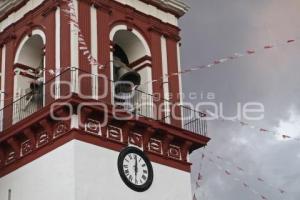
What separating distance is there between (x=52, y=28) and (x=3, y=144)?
3.24 metres

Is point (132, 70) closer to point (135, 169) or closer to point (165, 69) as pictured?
point (165, 69)

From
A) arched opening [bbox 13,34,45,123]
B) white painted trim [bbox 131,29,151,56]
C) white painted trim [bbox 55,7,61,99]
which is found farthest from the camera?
white painted trim [bbox 131,29,151,56]

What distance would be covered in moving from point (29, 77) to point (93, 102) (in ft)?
11.5

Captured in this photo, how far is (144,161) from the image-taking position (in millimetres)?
23031

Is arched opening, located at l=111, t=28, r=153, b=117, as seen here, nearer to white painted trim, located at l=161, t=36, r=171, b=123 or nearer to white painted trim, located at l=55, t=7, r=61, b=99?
white painted trim, located at l=161, t=36, r=171, b=123

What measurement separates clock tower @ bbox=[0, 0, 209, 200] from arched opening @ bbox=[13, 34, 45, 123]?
1.1 inches

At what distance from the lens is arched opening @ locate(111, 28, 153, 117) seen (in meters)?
24.0

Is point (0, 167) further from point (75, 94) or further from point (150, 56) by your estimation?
point (150, 56)

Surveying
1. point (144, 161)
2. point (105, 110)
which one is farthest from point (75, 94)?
point (144, 161)

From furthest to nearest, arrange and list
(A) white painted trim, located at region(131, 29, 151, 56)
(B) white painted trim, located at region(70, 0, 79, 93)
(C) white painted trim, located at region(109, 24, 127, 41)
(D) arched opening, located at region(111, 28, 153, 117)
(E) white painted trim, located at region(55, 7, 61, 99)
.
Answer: (A) white painted trim, located at region(131, 29, 151, 56) < (C) white painted trim, located at region(109, 24, 127, 41) < (D) arched opening, located at region(111, 28, 153, 117) < (E) white painted trim, located at region(55, 7, 61, 99) < (B) white painted trim, located at region(70, 0, 79, 93)

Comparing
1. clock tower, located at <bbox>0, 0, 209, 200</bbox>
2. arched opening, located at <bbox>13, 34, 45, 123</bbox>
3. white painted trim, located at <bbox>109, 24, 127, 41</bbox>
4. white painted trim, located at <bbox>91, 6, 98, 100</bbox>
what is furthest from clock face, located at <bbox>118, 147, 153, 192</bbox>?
white painted trim, located at <bbox>109, 24, 127, 41</bbox>

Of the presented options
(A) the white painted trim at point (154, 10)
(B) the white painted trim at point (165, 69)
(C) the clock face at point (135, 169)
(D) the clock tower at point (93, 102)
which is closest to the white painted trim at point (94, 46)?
(D) the clock tower at point (93, 102)

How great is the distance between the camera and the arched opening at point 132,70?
78.8 ft

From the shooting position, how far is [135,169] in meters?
22.7
